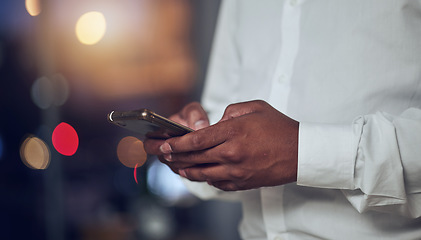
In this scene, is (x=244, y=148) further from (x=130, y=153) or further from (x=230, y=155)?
(x=130, y=153)

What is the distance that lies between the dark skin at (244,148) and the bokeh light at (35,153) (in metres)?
1.76

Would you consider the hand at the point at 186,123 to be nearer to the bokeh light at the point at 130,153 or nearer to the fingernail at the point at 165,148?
the fingernail at the point at 165,148

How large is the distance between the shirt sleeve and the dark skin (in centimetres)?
3

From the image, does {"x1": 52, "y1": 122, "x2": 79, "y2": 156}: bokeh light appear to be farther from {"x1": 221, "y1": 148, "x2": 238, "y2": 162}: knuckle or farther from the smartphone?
{"x1": 221, "y1": 148, "x2": 238, "y2": 162}: knuckle

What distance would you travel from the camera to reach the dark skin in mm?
479

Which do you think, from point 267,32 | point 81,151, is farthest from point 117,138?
point 267,32

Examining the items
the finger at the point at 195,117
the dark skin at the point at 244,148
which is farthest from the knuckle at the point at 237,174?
the finger at the point at 195,117

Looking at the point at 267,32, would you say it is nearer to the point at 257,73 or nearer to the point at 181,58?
the point at 257,73

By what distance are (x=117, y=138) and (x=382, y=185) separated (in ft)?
6.69

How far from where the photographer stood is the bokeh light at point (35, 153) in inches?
78.7

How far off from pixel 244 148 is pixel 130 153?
2.01 m

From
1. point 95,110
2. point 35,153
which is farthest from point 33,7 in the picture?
point 35,153

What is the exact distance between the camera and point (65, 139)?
2164 millimetres

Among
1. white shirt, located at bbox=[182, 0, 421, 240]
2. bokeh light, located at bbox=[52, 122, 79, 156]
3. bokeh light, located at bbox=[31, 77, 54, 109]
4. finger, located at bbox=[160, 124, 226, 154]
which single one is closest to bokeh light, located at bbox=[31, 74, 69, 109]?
bokeh light, located at bbox=[31, 77, 54, 109]
